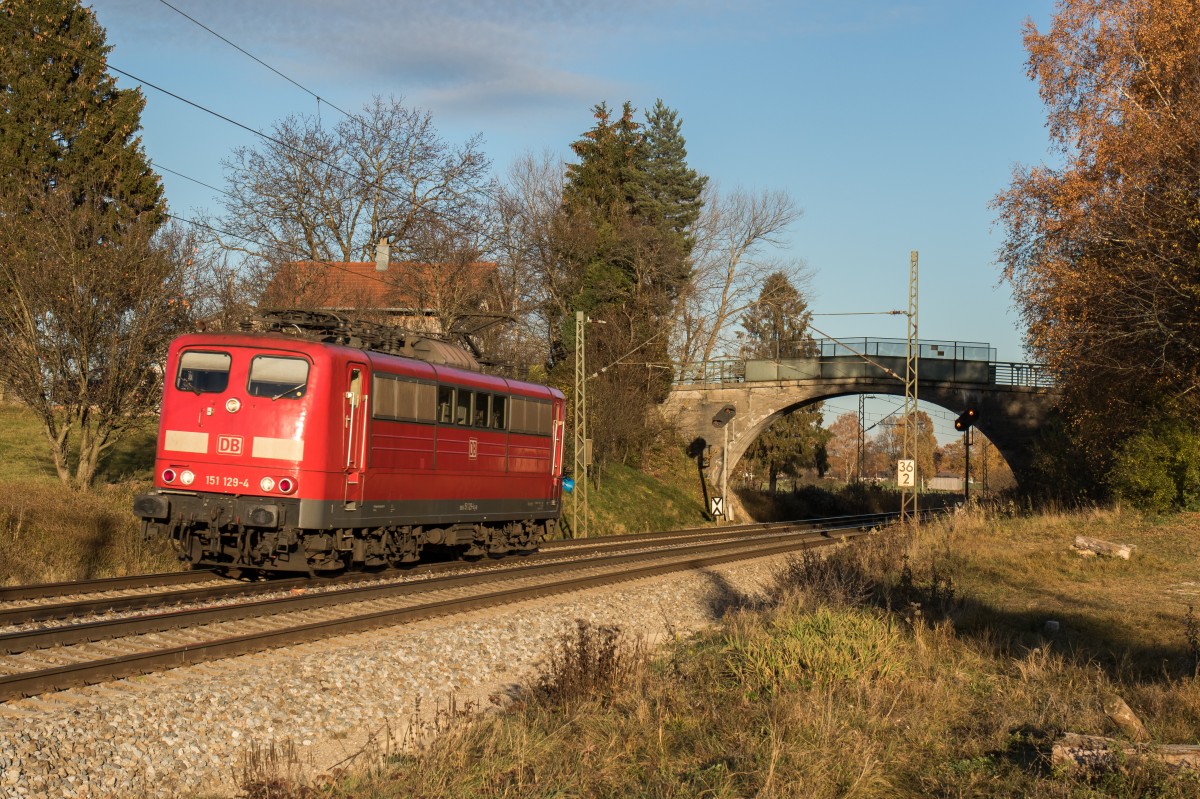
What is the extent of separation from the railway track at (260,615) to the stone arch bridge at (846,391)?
81.6ft

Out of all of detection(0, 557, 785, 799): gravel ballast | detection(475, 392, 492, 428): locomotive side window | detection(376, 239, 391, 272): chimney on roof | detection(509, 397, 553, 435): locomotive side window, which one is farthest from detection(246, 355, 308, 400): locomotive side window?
detection(376, 239, 391, 272): chimney on roof

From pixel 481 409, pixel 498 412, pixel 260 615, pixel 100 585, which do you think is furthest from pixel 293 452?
pixel 498 412

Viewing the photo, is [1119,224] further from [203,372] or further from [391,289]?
[391,289]

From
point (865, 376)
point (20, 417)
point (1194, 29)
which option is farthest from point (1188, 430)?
point (20, 417)

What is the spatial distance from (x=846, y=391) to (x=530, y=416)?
28.5 meters

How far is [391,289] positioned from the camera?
38094 millimetres

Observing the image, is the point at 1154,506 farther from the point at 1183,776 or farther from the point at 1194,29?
the point at 1183,776

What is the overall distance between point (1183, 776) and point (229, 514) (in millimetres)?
10824

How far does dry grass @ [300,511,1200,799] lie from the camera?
21.0 feet

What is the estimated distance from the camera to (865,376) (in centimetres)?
4438

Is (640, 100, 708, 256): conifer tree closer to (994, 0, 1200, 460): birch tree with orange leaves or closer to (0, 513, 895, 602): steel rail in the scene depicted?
(994, 0, 1200, 460): birch tree with orange leaves

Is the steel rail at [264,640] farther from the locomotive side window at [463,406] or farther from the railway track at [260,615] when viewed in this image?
the locomotive side window at [463,406]

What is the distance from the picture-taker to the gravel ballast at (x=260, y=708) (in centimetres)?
657

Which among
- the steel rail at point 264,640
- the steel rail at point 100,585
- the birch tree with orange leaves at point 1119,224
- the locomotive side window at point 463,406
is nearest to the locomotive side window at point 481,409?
the locomotive side window at point 463,406
